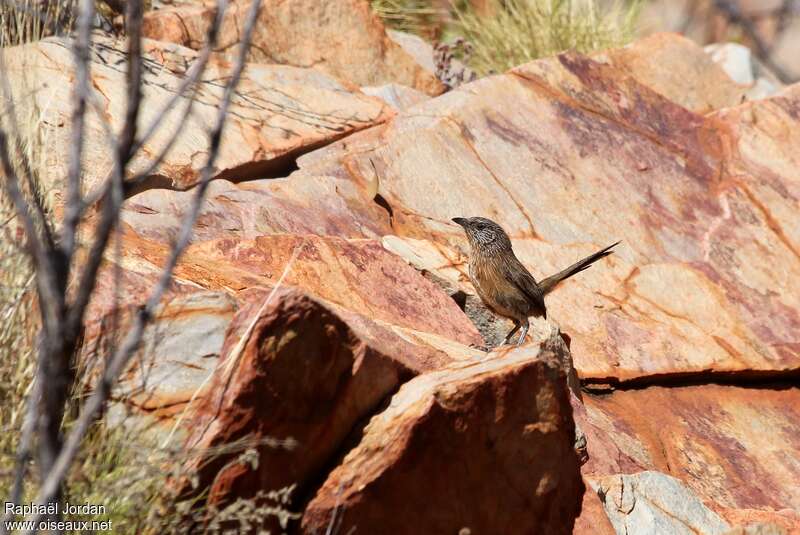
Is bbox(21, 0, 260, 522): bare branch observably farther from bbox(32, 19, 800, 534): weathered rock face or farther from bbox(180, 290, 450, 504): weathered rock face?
bbox(32, 19, 800, 534): weathered rock face

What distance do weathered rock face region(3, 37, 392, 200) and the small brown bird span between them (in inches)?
52.3

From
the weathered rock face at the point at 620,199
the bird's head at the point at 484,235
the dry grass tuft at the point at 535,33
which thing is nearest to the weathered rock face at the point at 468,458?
the bird's head at the point at 484,235

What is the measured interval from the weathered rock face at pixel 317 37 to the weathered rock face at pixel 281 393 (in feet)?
15.3

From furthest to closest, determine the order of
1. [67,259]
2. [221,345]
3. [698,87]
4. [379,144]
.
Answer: [698,87] → [379,144] → [221,345] → [67,259]

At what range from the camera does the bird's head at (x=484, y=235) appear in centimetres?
598

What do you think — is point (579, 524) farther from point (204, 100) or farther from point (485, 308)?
point (204, 100)

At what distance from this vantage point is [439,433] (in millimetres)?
3439

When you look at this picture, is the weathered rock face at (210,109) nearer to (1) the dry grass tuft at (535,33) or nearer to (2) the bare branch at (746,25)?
(1) the dry grass tuft at (535,33)

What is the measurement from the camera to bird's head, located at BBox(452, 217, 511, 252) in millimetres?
5980

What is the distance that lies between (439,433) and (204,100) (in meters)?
3.90

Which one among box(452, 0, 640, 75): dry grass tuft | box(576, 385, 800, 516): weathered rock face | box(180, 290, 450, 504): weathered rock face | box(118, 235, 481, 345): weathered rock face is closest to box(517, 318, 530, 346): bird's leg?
box(118, 235, 481, 345): weathered rock face

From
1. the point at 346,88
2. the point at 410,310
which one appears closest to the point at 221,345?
the point at 410,310

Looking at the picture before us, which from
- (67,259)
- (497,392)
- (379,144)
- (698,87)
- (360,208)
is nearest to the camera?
(67,259)

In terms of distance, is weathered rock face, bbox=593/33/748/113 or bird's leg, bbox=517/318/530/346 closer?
bird's leg, bbox=517/318/530/346
